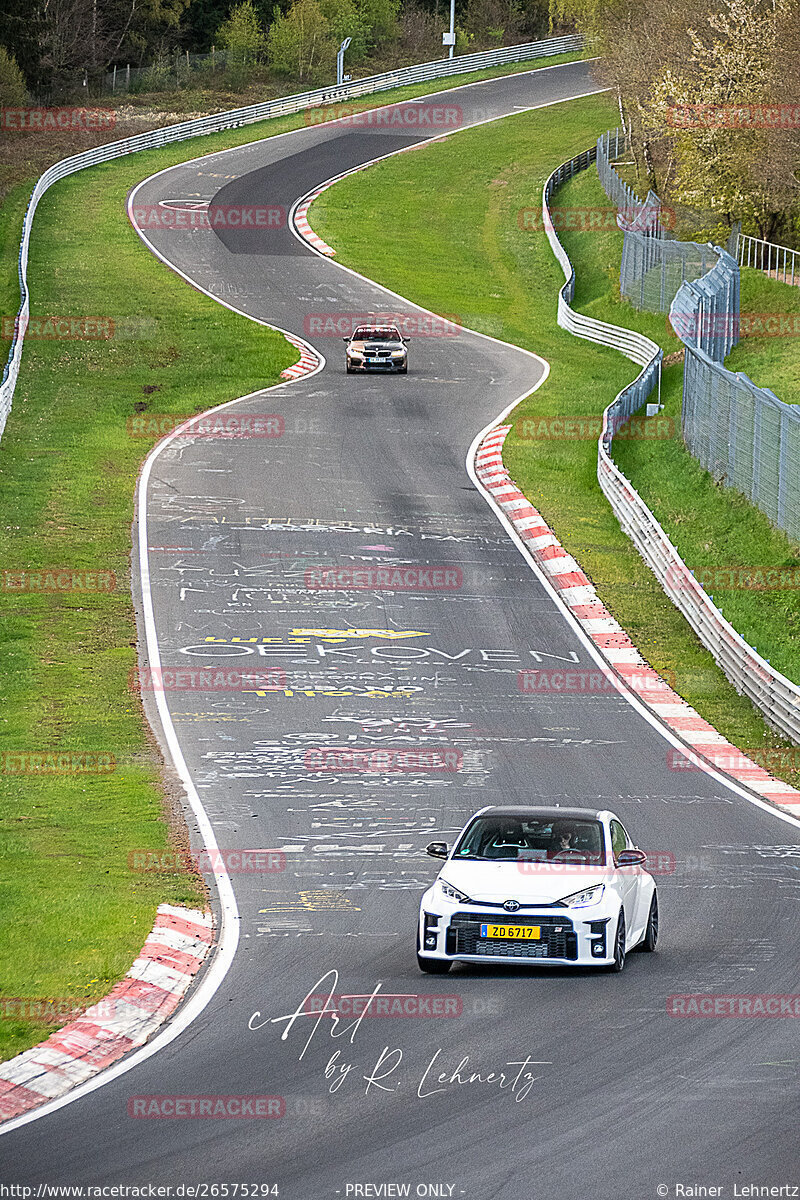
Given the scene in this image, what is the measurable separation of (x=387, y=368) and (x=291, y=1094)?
3762 cm

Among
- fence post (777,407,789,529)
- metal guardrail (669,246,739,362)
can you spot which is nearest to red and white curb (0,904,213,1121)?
fence post (777,407,789,529)

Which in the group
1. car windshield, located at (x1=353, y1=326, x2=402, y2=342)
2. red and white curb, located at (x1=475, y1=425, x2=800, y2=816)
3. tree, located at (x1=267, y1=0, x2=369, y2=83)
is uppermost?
tree, located at (x1=267, y1=0, x2=369, y2=83)

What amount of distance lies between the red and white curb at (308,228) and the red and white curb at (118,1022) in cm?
5140

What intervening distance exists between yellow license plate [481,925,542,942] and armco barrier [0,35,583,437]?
131 ft

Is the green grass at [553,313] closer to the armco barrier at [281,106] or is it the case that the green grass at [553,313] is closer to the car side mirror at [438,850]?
the car side mirror at [438,850]

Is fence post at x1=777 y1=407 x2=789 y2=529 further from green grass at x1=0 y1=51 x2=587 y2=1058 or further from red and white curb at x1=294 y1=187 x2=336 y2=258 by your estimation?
red and white curb at x1=294 y1=187 x2=336 y2=258

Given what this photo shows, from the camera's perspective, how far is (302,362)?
47500mm

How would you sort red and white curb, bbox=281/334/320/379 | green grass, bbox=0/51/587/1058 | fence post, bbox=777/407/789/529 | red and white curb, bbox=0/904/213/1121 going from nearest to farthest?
red and white curb, bbox=0/904/213/1121, green grass, bbox=0/51/587/1058, fence post, bbox=777/407/789/529, red and white curb, bbox=281/334/320/379

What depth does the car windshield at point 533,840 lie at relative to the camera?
13219mm

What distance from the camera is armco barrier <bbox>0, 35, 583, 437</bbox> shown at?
71000mm

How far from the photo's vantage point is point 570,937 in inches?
489

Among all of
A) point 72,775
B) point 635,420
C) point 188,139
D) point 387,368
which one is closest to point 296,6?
point 188,139

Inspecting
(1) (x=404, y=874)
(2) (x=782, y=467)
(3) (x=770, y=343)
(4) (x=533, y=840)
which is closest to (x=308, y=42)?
(3) (x=770, y=343)
